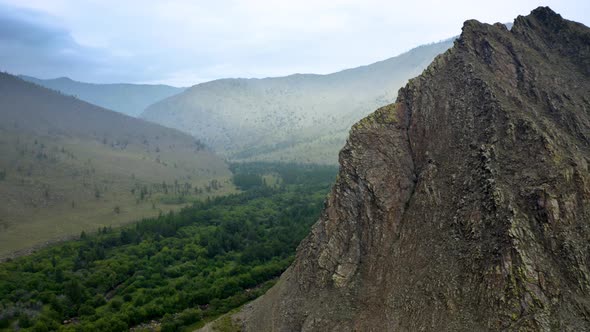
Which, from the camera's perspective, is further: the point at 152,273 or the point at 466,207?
the point at 152,273

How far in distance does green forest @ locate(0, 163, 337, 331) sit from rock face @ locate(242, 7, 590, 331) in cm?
1894

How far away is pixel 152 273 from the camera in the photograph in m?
96.8

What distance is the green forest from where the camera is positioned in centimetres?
7412

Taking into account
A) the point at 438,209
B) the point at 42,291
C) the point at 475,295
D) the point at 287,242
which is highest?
the point at 438,209

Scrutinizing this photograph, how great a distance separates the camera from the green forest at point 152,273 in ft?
243

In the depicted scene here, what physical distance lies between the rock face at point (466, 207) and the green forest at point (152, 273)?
1894cm

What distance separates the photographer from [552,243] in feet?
136

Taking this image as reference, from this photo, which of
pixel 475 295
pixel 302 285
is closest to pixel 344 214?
pixel 302 285

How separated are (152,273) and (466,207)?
74.9 metres

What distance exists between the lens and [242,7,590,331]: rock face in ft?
133

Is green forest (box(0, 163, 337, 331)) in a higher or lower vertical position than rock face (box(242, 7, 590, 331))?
lower

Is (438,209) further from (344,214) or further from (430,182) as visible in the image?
(344,214)

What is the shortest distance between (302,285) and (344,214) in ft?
34.7

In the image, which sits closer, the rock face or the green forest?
the rock face
